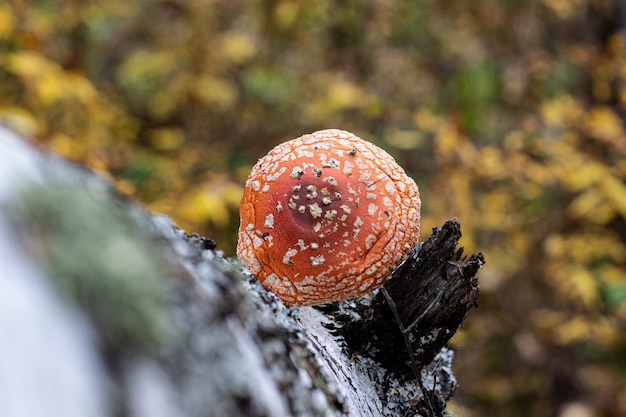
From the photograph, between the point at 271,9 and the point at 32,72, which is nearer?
the point at 32,72

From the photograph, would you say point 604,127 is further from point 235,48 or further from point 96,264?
point 96,264

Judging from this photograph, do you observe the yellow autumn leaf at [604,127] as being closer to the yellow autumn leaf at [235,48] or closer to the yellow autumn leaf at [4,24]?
the yellow autumn leaf at [235,48]

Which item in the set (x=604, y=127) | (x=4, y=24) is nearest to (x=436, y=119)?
(x=604, y=127)

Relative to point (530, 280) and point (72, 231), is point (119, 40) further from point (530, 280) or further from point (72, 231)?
point (72, 231)

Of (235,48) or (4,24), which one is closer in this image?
(4,24)

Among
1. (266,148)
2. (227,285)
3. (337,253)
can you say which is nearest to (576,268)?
(266,148)
